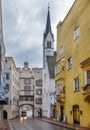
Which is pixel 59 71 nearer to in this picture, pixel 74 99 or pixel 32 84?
pixel 74 99

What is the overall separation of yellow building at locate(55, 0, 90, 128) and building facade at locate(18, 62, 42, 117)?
3961 centimetres

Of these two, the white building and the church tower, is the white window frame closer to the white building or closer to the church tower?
the white building

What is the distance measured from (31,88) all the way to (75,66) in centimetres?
5429

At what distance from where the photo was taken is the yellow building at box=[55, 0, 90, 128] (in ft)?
109

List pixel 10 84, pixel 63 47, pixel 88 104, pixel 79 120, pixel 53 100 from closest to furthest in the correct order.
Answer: pixel 88 104, pixel 79 120, pixel 63 47, pixel 53 100, pixel 10 84

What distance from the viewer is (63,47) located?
45.7 meters

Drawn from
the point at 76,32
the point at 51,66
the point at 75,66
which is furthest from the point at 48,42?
the point at 75,66

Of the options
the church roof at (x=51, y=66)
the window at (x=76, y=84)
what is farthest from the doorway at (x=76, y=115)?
the church roof at (x=51, y=66)

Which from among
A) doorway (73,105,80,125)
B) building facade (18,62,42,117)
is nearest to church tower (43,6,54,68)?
building facade (18,62,42,117)

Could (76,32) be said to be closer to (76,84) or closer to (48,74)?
(76,84)

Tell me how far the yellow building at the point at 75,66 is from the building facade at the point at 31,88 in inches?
1559

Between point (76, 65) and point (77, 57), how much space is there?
96 cm

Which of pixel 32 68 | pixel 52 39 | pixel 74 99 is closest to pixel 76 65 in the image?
pixel 74 99

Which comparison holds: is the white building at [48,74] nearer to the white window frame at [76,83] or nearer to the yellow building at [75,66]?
the yellow building at [75,66]
